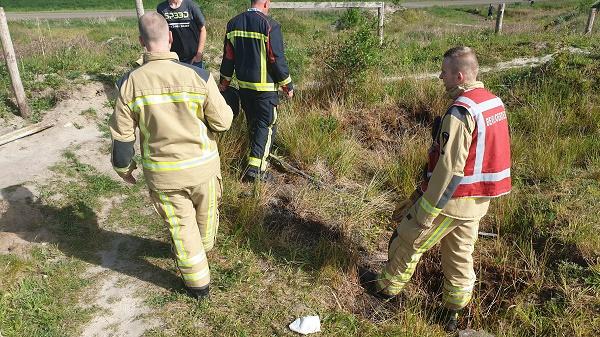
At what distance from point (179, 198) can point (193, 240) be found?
325mm

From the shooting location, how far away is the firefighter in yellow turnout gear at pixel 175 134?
2641mm

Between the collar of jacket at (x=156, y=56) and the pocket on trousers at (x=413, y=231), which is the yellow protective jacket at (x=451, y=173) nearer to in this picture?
the pocket on trousers at (x=413, y=231)

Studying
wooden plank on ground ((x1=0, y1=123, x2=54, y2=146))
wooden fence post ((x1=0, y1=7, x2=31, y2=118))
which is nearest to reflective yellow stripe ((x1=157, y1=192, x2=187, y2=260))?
wooden plank on ground ((x1=0, y1=123, x2=54, y2=146))

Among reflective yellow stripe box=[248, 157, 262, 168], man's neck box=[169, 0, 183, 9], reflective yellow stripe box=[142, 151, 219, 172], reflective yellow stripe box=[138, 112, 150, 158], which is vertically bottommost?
reflective yellow stripe box=[248, 157, 262, 168]

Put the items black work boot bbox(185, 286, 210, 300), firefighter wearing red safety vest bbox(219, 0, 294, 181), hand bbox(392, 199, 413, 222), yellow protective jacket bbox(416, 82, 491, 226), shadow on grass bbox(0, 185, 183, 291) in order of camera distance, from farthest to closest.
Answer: firefighter wearing red safety vest bbox(219, 0, 294, 181) → shadow on grass bbox(0, 185, 183, 291) → hand bbox(392, 199, 413, 222) → black work boot bbox(185, 286, 210, 300) → yellow protective jacket bbox(416, 82, 491, 226)

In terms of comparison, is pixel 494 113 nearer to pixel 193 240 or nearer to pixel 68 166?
pixel 193 240

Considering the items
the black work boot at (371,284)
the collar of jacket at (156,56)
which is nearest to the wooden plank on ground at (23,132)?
the collar of jacket at (156,56)

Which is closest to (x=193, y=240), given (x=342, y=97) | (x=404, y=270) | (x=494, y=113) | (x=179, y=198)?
(x=179, y=198)

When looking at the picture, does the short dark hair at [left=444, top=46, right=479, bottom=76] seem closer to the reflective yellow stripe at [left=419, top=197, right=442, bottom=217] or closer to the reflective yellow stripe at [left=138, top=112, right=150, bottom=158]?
the reflective yellow stripe at [left=419, top=197, right=442, bottom=217]

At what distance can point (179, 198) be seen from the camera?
2.95m

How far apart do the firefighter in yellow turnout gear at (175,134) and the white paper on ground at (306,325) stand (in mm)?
708

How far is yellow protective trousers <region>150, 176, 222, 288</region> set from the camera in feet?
9.73

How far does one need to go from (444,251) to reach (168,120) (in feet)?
7.05

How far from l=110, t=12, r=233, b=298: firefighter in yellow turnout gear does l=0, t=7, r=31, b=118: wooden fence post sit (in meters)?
3.67
